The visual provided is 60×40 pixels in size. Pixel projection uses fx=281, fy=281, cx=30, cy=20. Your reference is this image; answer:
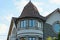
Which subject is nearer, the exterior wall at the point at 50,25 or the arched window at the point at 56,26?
the exterior wall at the point at 50,25

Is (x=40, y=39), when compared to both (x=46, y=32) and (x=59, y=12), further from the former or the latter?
(x=59, y=12)

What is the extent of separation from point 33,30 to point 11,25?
7069 mm

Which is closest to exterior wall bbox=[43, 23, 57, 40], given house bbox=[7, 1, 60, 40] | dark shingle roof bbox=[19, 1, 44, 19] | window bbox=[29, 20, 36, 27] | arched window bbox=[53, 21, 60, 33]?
house bbox=[7, 1, 60, 40]

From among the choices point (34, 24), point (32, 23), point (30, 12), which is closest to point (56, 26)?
point (34, 24)

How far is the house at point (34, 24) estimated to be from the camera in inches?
1468

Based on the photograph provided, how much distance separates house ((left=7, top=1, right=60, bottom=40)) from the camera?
37.3 meters

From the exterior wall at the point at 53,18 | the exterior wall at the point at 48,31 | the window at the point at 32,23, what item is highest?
the exterior wall at the point at 53,18

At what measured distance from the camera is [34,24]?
3719cm

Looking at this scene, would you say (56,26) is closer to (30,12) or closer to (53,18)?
(53,18)

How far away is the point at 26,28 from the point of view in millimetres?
37375

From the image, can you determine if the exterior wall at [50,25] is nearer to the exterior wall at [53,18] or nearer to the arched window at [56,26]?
the exterior wall at [53,18]

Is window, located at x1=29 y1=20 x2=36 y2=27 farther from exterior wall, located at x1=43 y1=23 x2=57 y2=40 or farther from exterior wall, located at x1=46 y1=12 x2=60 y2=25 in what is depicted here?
exterior wall, located at x1=46 y1=12 x2=60 y2=25

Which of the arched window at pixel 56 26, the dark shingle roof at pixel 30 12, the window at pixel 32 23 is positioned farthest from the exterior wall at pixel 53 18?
the window at pixel 32 23

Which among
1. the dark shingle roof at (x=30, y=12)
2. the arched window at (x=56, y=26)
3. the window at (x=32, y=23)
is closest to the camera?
the window at (x=32, y=23)
